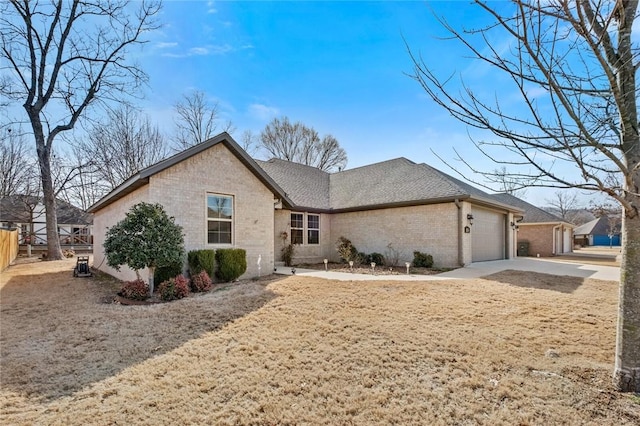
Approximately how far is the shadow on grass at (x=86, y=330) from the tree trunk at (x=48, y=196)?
11.2 metres

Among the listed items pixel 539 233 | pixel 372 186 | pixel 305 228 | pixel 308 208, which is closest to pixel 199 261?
pixel 308 208

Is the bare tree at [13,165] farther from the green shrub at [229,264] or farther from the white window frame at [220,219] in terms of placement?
the green shrub at [229,264]

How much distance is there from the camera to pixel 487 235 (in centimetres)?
1639

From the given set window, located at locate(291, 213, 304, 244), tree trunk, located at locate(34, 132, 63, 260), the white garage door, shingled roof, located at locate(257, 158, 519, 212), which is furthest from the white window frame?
tree trunk, located at locate(34, 132, 63, 260)

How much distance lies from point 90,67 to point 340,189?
17.3 meters

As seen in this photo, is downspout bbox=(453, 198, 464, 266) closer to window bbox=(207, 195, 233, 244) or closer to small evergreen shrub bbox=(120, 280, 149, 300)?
window bbox=(207, 195, 233, 244)

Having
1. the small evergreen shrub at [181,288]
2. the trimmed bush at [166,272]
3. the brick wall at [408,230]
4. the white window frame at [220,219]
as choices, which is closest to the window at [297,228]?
the brick wall at [408,230]

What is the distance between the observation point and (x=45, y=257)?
63.8ft

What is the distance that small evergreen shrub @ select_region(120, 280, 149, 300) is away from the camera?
827cm

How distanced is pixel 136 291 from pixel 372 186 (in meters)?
12.9

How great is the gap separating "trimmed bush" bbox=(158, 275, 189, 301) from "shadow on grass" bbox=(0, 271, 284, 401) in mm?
367

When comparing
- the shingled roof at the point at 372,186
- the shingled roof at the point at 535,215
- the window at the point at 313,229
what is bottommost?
the window at the point at 313,229

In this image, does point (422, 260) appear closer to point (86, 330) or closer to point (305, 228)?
point (305, 228)

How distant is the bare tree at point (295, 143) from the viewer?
33625mm
